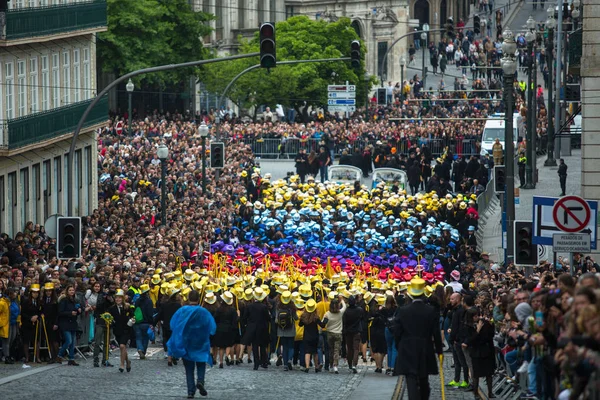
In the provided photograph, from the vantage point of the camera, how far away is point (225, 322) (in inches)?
1080

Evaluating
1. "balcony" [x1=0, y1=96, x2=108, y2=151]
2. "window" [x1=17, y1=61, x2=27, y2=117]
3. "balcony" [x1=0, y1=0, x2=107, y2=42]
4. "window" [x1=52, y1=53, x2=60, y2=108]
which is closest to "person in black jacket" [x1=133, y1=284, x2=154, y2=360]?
"balcony" [x1=0, y1=96, x2=108, y2=151]

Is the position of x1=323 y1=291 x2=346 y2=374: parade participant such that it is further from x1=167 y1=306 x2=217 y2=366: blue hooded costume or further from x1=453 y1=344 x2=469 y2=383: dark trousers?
x1=167 y1=306 x2=217 y2=366: blue hooded costume

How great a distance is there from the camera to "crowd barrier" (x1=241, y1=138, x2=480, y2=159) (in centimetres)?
6406

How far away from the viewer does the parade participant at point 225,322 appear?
90.1 ft

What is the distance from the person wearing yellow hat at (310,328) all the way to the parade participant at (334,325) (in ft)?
0.49

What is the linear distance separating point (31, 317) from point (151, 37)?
180 feet

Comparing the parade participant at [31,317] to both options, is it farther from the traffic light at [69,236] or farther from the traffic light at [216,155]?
the traffic light at [216,155]

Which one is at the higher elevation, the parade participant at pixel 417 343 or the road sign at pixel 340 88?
the road sign at pixel 340 88

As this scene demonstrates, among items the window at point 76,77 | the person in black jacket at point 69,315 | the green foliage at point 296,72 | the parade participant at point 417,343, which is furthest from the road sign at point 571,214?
the green foliage at point 296,72

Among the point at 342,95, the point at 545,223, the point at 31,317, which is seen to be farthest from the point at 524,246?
the point at 342,95

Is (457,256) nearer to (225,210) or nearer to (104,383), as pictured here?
(225,210)

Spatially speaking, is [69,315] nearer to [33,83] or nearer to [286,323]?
[286,323]

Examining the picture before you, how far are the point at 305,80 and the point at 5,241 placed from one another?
5041cm

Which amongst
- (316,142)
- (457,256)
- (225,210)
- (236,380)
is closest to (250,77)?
(316,142)
